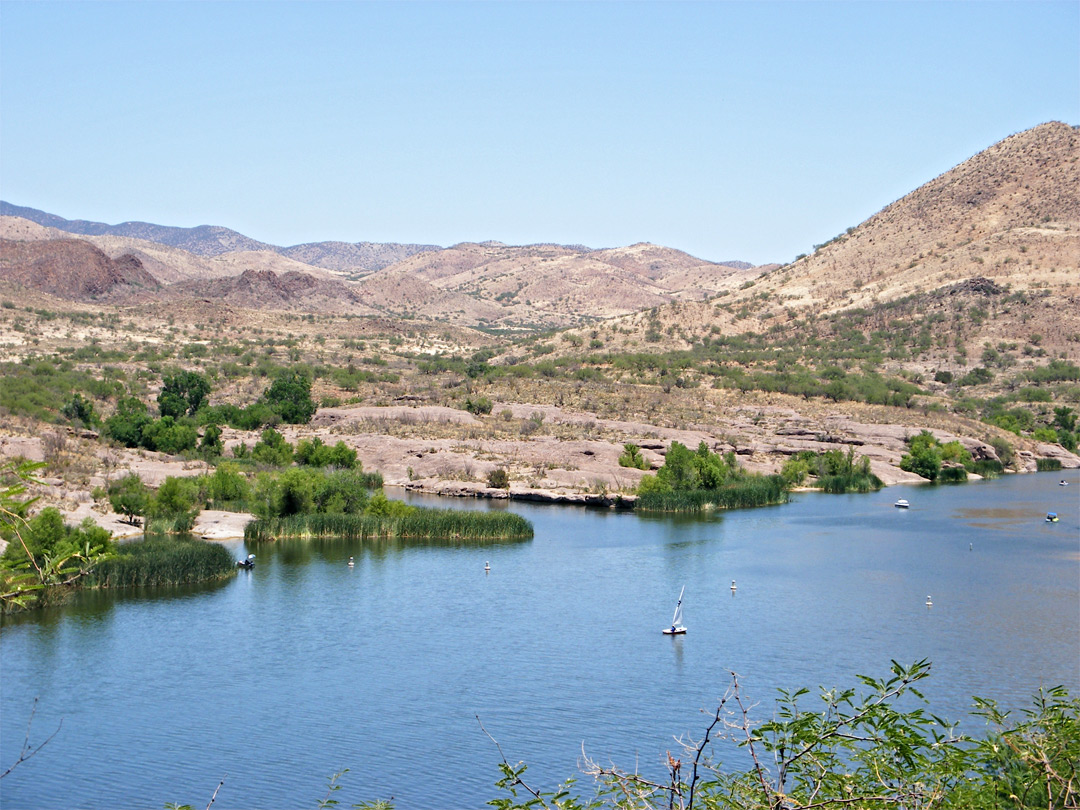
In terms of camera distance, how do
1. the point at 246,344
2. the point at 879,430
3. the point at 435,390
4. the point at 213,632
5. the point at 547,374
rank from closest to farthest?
the point at 213,632
the point at 879,430
the point at 435,390
the point at 547,374
the point at 246,344

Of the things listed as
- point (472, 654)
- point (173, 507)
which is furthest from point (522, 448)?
point (472, 654)

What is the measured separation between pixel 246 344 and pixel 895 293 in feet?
198

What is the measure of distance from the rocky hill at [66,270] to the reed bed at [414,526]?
359 feet

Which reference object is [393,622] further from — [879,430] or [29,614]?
[879,430]

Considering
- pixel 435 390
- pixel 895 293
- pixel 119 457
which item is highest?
pixel 895 293

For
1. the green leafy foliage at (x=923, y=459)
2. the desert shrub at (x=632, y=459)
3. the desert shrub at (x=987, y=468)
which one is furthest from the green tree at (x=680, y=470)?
the desert shrub at (x=987, y=468)

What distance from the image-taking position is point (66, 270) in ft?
463

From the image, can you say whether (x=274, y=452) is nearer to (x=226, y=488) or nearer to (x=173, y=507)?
(x=226, y=488)

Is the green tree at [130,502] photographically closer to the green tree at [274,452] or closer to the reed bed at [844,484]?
the green tree at [274,452]

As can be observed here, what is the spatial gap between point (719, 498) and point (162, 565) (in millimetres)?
25105

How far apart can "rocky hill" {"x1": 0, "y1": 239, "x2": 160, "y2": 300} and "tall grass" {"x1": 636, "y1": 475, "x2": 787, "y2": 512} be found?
10945cm

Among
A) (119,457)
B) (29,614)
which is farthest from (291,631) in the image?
(119,457)

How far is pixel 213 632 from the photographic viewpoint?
26.5 metres

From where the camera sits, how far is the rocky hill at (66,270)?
137500 millimetres
